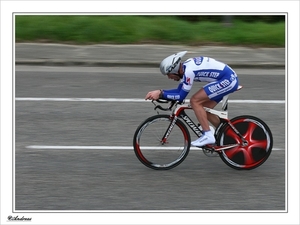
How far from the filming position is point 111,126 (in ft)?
35.7

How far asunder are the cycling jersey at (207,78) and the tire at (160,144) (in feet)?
1.53

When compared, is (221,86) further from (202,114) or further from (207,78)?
(202,114)

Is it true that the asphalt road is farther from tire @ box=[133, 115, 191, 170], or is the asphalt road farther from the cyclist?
the cyclist

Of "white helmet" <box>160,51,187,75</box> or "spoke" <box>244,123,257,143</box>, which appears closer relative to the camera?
"white helmet" <box>160,51,187,75</box>

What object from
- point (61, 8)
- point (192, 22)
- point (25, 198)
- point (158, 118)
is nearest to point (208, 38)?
point (192, 22)

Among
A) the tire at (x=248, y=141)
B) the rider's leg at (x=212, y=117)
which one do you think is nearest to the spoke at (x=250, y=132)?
the tire at (x=248, y=141)

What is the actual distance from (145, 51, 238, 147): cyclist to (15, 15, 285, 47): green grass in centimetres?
833

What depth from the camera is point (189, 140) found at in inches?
350

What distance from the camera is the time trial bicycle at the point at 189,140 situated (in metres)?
8.79

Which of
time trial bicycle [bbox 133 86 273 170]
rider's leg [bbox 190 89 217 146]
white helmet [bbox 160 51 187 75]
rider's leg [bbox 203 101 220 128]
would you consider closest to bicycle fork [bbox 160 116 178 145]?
time trial bicycle [bbox 133 86 273 170]

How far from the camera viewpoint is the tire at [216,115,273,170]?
8867 mm

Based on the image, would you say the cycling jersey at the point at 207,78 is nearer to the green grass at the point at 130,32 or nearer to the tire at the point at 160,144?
the tire at the point at 160,144

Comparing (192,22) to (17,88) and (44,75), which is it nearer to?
(44,75)

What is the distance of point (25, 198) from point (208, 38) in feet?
33.5
